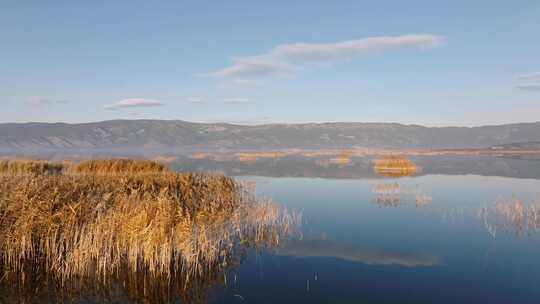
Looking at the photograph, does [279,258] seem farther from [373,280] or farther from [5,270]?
[5,270]

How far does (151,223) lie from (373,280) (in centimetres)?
642

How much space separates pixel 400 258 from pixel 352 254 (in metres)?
1.59

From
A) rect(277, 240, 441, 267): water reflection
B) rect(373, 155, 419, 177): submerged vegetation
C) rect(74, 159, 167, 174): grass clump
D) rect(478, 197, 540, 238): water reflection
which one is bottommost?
rect(277, 240, 441, 267): water reflection

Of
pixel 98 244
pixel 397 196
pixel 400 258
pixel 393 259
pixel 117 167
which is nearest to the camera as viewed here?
pixel 98 244

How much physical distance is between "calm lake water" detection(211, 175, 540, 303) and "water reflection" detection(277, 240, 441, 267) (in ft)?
0.11

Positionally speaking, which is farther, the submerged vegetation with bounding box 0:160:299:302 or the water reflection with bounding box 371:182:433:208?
the water reflection with bounding box 371:182:433:208

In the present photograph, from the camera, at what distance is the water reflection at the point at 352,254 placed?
13.9 metres

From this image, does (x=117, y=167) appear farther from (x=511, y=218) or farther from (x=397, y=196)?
(x=511, y=218)

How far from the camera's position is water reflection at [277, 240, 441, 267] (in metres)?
13.9

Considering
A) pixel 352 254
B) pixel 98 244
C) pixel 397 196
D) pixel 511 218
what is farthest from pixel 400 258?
pixel 397 196

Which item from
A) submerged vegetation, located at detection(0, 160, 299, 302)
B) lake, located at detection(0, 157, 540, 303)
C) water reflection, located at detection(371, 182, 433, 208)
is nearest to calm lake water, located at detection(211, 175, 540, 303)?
lake, located at detection(0, 157, 540, 303)

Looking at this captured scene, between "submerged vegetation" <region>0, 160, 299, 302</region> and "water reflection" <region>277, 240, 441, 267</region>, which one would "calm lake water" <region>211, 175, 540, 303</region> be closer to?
"water reflection" <region>277, 240, 441, 267</region>

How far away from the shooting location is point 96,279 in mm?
11039

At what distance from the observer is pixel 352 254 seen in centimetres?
1470
